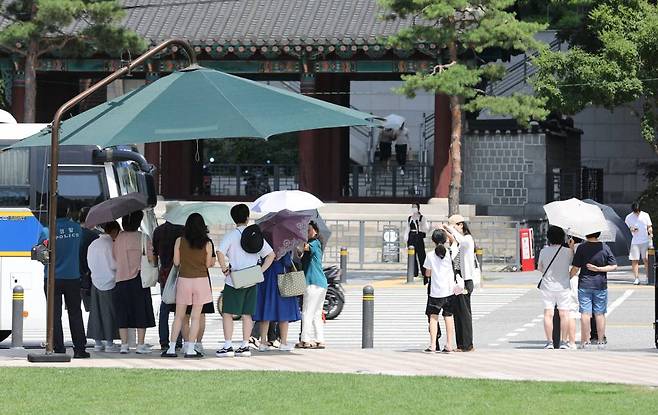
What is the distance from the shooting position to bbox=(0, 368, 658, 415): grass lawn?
13141 mm

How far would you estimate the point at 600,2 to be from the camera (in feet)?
138

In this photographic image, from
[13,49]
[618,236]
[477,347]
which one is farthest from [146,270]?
[618,236]

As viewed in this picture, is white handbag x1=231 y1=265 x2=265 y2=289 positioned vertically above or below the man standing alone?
below

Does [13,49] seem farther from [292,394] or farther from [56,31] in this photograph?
[292,394]

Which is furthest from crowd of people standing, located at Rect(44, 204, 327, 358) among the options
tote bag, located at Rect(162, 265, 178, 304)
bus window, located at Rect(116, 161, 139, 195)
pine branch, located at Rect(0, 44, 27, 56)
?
pine branch, located at Rect(0, 44, 27, 56)

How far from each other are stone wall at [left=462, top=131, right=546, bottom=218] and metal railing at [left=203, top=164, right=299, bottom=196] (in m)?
5.75

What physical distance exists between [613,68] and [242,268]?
2151 centimetres

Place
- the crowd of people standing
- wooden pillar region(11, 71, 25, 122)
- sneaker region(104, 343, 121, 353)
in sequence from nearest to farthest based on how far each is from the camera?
the crowd of people standing
sneaker region(104, 343, 121, 353)
wooden pillar region(11, 71, 25, 122)

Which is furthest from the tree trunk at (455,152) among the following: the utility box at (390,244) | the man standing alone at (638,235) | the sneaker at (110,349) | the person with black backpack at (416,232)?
the sneaker at (110,349)

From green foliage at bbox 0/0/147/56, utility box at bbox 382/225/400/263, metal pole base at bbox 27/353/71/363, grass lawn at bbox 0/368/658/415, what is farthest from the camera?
utility box at bbox 382/225/400/263

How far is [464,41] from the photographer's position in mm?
35188

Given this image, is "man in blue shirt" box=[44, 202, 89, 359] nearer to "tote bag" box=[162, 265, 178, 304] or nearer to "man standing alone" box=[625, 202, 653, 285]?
"tote bag" box=[162, 265, 178, 304]

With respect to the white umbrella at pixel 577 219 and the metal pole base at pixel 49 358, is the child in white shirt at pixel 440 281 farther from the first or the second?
the metal pole base at pixel 49 358

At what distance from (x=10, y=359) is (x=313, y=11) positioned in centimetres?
2724
